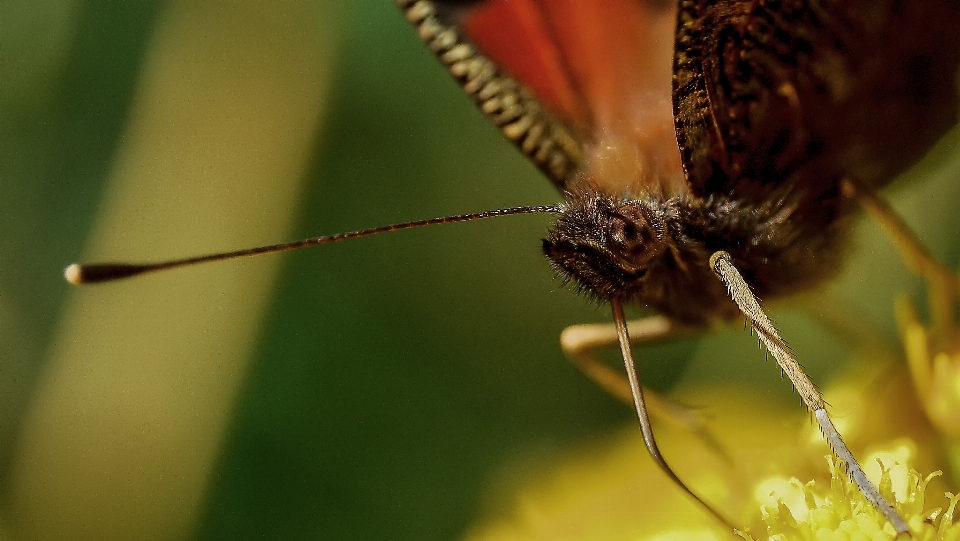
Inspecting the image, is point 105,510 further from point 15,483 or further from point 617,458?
point 617,458

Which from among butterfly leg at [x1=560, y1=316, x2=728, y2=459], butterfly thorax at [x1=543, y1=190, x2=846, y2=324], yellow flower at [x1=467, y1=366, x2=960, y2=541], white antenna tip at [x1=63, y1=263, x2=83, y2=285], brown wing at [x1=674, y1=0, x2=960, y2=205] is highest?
brown wing at [x1=674, y1=0, x2=960, y2=205]

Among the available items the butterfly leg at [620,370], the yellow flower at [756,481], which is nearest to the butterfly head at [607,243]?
the butterfly leg at [620,370]

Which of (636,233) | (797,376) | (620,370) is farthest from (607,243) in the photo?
(620,370)

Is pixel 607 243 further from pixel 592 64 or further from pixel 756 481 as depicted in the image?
pixel 756 481

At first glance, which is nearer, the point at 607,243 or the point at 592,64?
the point at 607,243

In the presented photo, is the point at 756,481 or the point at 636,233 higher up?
the point at 636,233

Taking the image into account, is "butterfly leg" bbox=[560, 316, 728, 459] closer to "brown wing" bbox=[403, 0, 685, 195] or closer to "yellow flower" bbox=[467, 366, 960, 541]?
"yellow flower" bbox=[467, 366, 960, 541]

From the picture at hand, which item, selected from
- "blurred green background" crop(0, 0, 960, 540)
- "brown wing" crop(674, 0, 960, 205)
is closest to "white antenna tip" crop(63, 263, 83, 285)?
"blurred green background" crop(0, 0, 960, 540)
